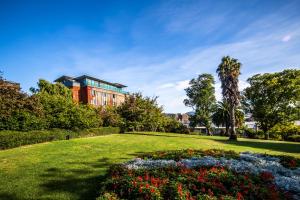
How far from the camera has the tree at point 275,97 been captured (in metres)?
40.0

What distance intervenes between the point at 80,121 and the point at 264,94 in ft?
125

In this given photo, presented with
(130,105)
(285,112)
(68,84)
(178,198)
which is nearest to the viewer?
(178,198)

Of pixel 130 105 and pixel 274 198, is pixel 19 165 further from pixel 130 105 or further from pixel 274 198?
pixel 130 105

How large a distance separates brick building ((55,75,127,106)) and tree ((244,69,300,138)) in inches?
1292

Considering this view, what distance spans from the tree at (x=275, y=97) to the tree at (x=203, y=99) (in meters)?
14.2

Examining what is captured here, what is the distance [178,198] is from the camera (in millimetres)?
5352

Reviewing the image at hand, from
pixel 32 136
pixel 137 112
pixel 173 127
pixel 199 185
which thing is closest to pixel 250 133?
pixel 173 127

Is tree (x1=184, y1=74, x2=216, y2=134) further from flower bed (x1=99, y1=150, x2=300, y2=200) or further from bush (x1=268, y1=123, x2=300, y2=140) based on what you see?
flower bed (x1=99, y1=150, x2=300, y2=200)

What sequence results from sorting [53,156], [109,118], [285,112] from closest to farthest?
1. [53,156]
2. [109,118]
3. [285,112]

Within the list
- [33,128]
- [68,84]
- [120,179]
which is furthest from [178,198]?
[68,84]

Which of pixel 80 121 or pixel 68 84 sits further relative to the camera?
pixel 68 84

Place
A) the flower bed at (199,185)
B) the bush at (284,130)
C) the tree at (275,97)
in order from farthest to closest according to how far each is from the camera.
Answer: the bush at (284,130) < the tree at (275,97) < the flower bed at (199,185)

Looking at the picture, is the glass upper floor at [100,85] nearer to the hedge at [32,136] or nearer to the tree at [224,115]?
the hedge at [32,136]

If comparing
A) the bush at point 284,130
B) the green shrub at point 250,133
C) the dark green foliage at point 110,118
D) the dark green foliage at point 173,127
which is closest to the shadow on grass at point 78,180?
Result: the dark green foliage at point 110,118
